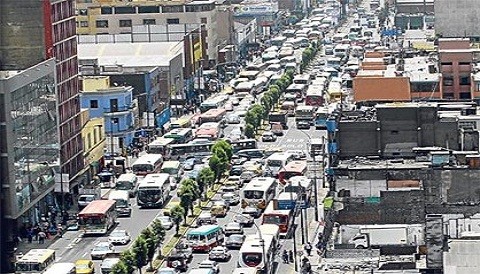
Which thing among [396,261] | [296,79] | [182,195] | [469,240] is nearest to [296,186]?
[182,195]

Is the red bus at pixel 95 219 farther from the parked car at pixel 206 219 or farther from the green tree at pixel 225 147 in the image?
the green tree at pixel 225 147

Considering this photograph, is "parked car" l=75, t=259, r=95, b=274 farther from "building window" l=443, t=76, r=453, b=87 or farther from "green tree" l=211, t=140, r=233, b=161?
"building window" l=443, t=76, r=453, b=87

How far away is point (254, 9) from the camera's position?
291 ft

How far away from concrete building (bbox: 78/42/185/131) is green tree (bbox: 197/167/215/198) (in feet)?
33.8

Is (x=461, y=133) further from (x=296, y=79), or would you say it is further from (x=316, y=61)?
(x=316, y=61)

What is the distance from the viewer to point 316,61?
246ft

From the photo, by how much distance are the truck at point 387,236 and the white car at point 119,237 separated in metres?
10.2

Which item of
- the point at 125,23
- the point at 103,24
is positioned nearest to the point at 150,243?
the point at 125,23

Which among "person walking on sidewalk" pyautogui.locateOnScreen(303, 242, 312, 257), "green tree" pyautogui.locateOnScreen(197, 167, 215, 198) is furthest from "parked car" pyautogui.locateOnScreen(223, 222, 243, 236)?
"green tree" pyautogui.locateOnScreen(197, 167, 215, 198)

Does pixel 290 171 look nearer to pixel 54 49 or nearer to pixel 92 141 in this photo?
pixel 92 141

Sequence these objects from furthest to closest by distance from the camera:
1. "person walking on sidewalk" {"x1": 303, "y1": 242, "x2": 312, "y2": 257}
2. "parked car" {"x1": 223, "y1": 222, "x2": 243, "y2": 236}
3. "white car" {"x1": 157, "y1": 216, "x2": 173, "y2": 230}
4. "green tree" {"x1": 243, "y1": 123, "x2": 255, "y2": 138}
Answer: "green tree" {"x1": 243, "y1": 123, "x2": 255, "y2": 138} < "white car" {"x1": 157, "y1": 216, "x2": 173, "y2": 230} < "parked car" {"x1": 223, "y1": 222, "x2": 243, "y2": 236} < "person walking on sidewalk" {"x1": 303, "y1": 242, "x2": 312, "y2": 257}

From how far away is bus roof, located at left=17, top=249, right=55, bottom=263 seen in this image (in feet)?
104

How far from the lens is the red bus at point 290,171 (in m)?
41.8

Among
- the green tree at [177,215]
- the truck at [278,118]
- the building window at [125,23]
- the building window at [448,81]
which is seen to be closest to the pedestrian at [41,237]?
the green tree at [177,215]
